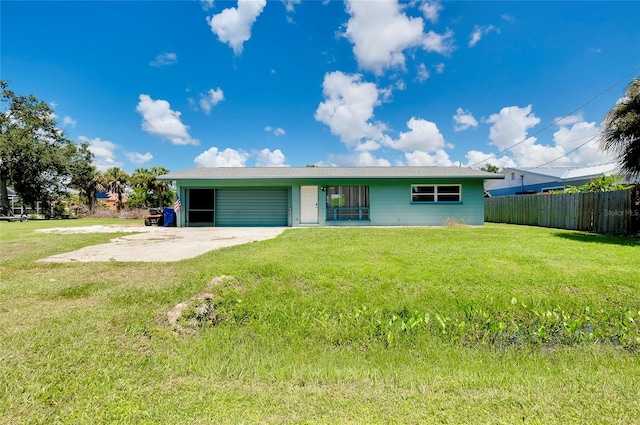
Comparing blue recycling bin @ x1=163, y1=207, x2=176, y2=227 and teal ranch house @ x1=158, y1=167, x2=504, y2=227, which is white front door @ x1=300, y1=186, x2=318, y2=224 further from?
blue recycling bin @ x1=163, y1=207, x2=176, y2=227

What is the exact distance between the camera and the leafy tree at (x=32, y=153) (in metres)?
22.5

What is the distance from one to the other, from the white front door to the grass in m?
8.25

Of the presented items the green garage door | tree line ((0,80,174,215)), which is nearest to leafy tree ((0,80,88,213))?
tree line ((0,80,174,215))

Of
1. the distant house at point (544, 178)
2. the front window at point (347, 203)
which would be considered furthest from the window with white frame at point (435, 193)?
the distant house at point (544, 178)

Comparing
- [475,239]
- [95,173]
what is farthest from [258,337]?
[95,173]

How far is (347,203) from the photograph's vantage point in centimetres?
1448

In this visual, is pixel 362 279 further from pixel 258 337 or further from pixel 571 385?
pixel 571 385

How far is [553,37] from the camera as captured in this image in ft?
45.7

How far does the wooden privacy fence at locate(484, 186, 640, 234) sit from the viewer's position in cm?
967

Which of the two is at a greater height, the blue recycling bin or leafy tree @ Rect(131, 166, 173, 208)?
leafy tree @ Rect(131, 166, 173, 208)

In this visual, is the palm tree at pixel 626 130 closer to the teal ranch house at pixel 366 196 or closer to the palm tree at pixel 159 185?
the teal ranch house at pixel 366 196

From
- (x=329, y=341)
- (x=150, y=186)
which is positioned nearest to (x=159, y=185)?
(x=150, y=186)

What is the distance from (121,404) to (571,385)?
3.63 m

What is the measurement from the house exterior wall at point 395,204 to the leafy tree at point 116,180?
1696cm
